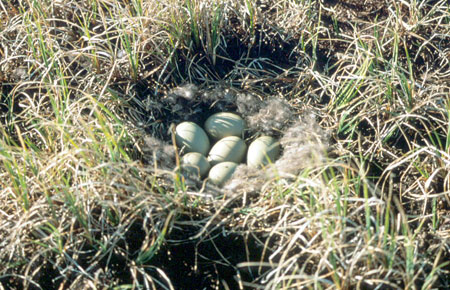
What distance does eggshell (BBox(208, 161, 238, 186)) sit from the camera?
96.8 inches

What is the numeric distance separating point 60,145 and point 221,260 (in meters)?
0.87

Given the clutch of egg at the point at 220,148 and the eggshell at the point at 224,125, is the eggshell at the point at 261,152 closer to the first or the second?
the clutch of egg at the point at 220,148

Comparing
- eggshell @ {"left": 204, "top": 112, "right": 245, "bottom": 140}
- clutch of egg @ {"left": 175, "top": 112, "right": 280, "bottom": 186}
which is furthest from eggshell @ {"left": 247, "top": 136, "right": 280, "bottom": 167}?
eggshell @ {"left": 204, "top": 112, "right": 245, "bottom": 140}

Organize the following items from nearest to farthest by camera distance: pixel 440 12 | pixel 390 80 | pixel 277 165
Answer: pixel 277 165 < pixel 390 80 < pixel 440 12

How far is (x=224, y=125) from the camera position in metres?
2.69

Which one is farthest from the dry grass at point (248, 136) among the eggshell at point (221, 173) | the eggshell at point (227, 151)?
the eggshell at point (227, 151)

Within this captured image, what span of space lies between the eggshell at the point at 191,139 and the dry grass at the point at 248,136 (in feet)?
0.36

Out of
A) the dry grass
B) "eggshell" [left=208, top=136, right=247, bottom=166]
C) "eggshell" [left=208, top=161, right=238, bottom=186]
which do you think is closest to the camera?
the dry grass

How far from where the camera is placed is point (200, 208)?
2361 mm

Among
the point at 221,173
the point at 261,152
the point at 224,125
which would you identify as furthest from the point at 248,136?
the point at 221,173

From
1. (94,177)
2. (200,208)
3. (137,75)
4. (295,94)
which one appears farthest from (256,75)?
(94,177)

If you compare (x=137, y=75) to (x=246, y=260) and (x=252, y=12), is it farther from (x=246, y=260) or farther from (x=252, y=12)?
(x=246, y=260)

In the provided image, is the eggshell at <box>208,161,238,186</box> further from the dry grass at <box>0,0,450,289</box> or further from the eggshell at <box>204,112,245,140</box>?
the eggshell at <box>204,112,245,140</box>

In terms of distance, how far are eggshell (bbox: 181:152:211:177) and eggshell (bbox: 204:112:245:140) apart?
0.18 m
